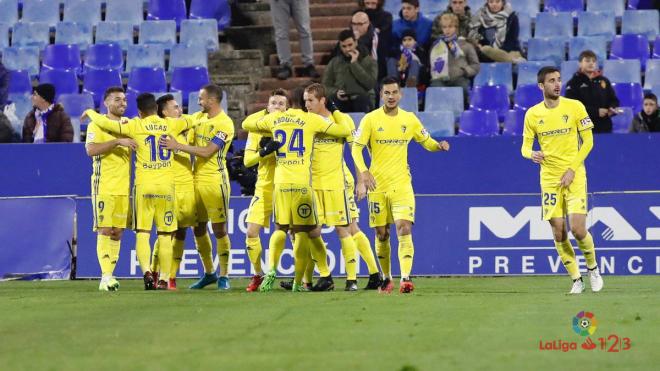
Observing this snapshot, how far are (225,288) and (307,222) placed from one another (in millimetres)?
1759

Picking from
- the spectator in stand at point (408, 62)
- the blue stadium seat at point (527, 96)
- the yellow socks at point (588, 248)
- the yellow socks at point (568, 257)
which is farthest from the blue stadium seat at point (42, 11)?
the yellow socks at point (588, 248)

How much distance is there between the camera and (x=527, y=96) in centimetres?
2028

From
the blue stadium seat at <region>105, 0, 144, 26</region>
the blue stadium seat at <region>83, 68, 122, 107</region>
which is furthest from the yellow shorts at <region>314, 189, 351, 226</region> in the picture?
the blue stadium seat at <region>105, 0, 144, 26</region>

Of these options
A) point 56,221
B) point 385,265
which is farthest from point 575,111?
point 56,221

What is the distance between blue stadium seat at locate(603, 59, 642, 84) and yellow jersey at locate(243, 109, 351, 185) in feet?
24.4

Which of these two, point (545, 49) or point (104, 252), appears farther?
point (545, 49)

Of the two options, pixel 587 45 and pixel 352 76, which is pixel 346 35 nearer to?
pixel 352 76

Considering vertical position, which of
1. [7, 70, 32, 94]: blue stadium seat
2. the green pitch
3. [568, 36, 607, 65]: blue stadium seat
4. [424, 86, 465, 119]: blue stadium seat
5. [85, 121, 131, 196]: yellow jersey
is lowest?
the green pitch

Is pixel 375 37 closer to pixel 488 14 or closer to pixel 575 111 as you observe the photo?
pixel 488 14

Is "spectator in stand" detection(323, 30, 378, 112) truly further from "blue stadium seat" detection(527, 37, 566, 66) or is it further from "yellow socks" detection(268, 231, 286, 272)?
"yellow socks" detection(268, 231, 286, 272)

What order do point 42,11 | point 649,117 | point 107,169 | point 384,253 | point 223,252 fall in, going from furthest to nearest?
point 42,11 → point 649,117 → point 223,252 → point 107,169 → point 384,253

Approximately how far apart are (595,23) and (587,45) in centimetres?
55

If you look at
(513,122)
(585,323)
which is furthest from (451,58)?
(585,323)

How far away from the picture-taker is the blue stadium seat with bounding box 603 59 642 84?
2027cm
